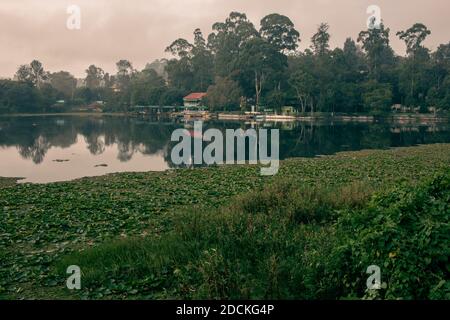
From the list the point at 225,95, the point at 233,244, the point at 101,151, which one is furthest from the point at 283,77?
the point at 233,244

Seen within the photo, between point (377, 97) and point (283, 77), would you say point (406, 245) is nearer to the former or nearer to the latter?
point (377, 97)

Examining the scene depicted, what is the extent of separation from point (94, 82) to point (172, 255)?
12343 centimetres

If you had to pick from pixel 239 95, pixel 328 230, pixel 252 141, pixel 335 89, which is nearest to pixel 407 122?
pixel 335 89

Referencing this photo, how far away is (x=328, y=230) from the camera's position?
6926 millimetres

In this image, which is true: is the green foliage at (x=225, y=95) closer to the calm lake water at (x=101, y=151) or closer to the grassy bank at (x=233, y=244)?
the calm lake water at (x=101, y=151)

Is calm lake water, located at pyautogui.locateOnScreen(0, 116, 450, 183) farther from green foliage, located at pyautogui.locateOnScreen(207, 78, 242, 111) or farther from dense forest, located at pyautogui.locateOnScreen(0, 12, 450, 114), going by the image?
green foliage, located at pyautogui.locateOnScreen(207, 78, 242, 111)

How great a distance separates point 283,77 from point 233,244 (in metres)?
64.2

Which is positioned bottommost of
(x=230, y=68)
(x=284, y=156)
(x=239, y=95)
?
(x=284, y=156)

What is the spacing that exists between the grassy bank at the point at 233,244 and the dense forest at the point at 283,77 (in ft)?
171

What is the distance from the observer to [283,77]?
68125mm

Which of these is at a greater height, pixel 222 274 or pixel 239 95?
pixel 239 95

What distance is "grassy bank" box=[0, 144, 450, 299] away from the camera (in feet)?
13.5

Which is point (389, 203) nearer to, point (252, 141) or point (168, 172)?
point (168, 172)
